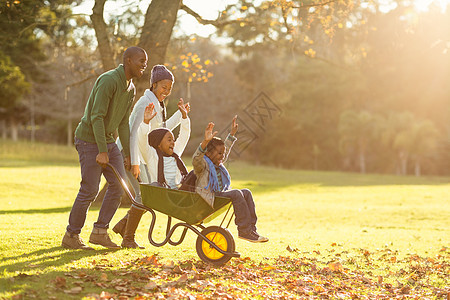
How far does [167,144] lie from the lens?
5.40 metres

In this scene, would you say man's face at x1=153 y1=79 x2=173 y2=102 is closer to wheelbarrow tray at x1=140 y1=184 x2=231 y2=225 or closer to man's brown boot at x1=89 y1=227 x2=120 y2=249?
wheelbarrow tray at x1=140 y1=184 x2=231 y2=225

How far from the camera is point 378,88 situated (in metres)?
47.2

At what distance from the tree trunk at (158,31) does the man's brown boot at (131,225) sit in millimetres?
6433

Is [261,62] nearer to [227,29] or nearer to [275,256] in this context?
[227,29]

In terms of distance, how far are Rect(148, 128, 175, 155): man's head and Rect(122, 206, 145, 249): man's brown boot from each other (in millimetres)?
834

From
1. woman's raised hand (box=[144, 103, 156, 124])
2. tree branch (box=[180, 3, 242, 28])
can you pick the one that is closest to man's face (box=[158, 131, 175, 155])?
woman's raised hand (box=[144, 103, 156, 124])

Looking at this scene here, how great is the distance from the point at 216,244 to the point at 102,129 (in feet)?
5.36

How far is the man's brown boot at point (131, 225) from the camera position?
19.2 ft

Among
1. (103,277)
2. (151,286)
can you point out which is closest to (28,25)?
(103,277)

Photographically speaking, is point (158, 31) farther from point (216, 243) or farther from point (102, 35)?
point (216, 243)

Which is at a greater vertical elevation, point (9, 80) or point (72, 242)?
point (9, 80)

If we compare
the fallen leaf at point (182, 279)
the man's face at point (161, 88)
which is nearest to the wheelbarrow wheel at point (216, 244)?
the fallen leaf at point (182, 279)

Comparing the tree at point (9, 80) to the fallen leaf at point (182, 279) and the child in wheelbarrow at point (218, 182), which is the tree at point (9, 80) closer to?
the child in wheelbarrow at point (218, 182)

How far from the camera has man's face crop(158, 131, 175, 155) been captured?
5.40 metres
